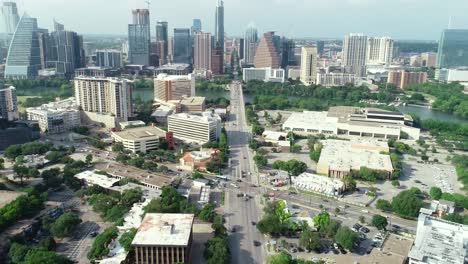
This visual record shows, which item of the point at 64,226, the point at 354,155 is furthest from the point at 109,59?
the point at 64,226

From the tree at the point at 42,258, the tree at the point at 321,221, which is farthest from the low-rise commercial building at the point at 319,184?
the tree at the point at 42,258

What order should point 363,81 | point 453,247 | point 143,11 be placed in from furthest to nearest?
point 143,11
point 363,81
point 453,247

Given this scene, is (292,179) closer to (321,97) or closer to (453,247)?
(453,247)

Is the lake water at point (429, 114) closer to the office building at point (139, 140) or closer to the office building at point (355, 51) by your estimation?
the office building at point (355, 51)

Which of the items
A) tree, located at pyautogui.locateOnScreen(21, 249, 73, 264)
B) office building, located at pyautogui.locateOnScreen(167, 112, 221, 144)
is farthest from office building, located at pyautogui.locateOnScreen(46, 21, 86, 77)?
tree, located at pyautogui.locateOnScreen(21, 249, 73, 264)

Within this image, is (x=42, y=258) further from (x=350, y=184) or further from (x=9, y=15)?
(x=9, y=15)

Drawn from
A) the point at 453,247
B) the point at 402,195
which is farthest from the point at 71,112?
the point at 453,247

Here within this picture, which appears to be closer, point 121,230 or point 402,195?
point 121,230
